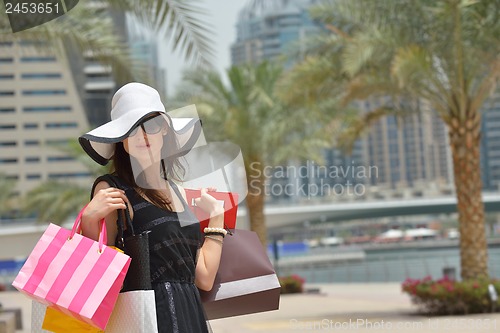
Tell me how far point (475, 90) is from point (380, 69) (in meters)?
1.75

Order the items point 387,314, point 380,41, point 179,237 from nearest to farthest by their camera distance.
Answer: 1. point 179,237
2. point 380,41
3. point 387,314

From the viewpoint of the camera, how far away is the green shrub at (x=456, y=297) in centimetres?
1538

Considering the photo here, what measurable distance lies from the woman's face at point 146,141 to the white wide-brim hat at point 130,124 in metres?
0.03

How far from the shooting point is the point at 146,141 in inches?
106

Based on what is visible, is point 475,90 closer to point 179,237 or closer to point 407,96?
point 407,96

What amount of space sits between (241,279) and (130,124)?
0.61m

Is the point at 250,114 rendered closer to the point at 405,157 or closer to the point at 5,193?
the point at 5,193

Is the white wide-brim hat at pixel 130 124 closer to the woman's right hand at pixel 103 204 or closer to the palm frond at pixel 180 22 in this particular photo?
the woman's right hand at pixel 103 204

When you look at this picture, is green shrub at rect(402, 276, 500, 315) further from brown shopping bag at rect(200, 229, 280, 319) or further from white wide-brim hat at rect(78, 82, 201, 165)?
white wide-brim hat at rect(78, 82, 201, 165)

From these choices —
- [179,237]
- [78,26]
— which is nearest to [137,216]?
[179,237]

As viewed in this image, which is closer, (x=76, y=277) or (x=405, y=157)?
(x=76, y=277)

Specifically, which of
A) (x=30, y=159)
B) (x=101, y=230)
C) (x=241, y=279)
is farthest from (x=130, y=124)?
(x=30, y=159)

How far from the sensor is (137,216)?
261cm

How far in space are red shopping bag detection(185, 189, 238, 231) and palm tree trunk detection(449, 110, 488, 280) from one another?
13365mm
